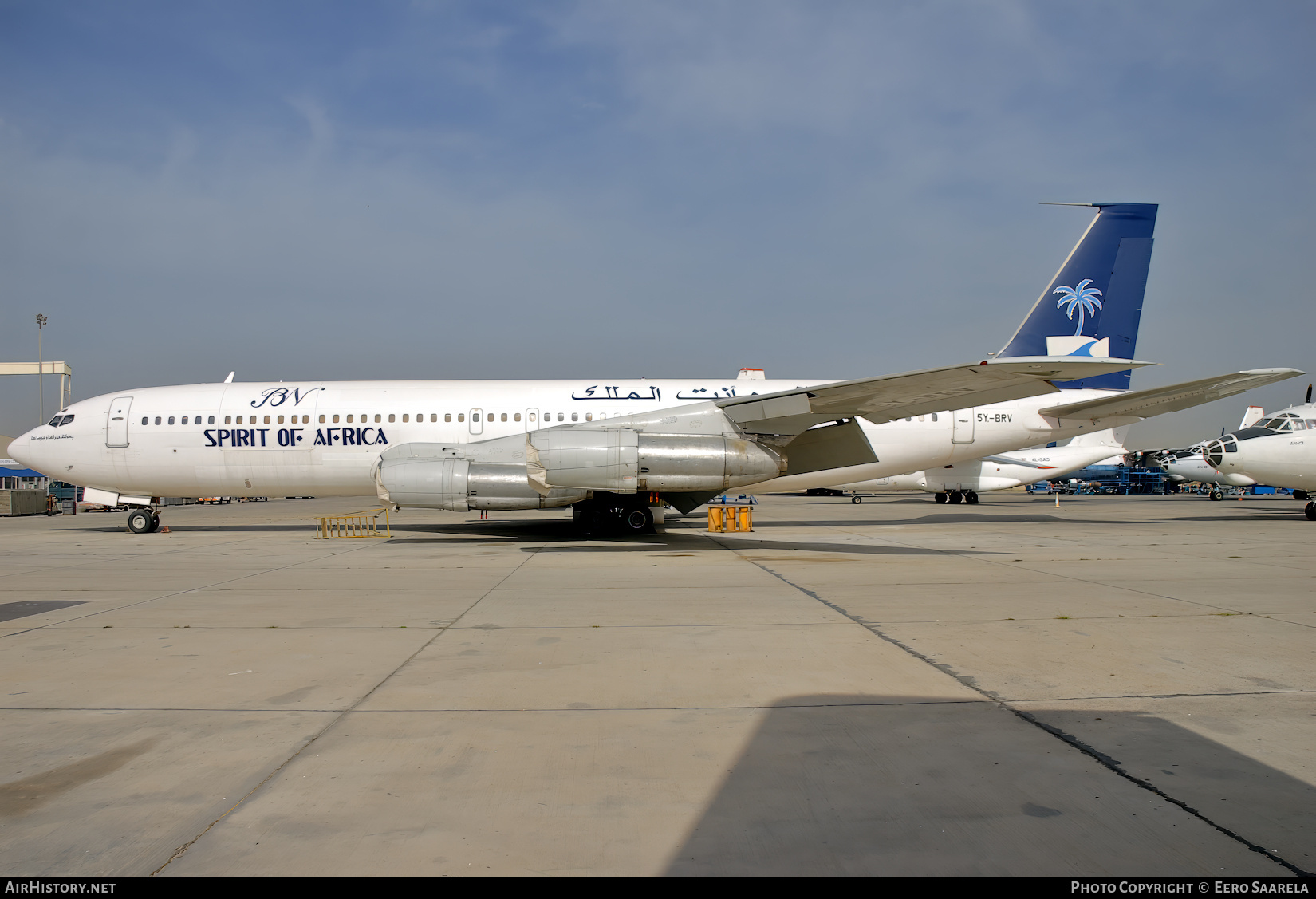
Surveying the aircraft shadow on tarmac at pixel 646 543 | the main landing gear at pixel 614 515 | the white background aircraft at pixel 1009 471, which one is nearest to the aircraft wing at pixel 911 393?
the aircraft shadow on tarmac at pixel 646 543

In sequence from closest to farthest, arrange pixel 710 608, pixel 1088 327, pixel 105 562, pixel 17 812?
pixel 17 812, pixel 710 608, pixel 105 562, pixel 1088 327

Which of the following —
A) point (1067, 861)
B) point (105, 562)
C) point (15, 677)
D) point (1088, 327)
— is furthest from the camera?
point (1088, 327)

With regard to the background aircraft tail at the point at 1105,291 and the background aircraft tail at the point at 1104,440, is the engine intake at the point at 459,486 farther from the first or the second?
the background aircraft tail at the point at 1104,440

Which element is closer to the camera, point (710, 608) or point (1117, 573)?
point (710, 608)

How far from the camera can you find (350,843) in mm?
2613

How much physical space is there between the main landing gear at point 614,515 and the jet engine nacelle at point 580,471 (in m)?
1.31

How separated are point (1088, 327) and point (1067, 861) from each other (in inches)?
687

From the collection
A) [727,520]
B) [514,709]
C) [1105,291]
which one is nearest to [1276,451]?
[1105,291]

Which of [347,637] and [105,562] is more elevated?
[347,637]

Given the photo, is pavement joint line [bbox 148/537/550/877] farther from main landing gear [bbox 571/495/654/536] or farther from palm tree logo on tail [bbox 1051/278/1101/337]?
palm tree logo on tail [bbox 1051/278/1101/337]

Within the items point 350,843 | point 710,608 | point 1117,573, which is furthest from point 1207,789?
point 1117,573

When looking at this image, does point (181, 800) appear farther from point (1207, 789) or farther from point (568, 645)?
point (1207, 789)

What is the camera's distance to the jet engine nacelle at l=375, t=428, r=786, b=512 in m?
12.2

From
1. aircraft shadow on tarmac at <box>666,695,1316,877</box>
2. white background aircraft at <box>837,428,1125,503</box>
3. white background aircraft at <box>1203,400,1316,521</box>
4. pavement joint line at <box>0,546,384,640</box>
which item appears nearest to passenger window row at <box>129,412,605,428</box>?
pavement joint line at <box>0,546,384,640</box>
